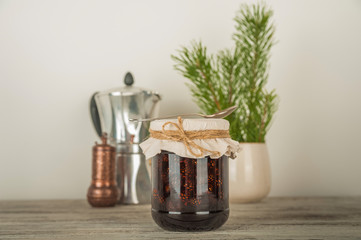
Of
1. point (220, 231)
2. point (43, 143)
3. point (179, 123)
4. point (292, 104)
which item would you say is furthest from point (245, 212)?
point (43, 143)

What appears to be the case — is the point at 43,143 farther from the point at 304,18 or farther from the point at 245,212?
the point at 304,18

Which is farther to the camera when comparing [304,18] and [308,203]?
[304,18]

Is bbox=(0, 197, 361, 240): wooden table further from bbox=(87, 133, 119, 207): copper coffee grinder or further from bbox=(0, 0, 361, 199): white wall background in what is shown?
bbox=(0, 0, 361, 199): white wall background

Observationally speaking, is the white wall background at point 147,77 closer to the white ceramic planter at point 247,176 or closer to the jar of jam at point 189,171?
the white ceramic planter at point 247,176

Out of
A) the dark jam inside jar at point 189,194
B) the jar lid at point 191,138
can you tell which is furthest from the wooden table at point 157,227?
the jar lid at point 191,138

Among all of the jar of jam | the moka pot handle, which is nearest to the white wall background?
the moka pot handle

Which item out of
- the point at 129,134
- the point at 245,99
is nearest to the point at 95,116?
the point at 129,134

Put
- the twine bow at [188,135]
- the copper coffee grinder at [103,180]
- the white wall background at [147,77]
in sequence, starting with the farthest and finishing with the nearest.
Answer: the white wall background at [147,77]
the copper coffee grinder at [103,180]
the twine bow at [188,135]
